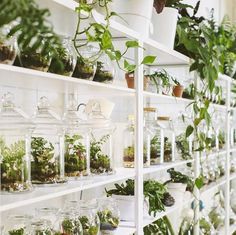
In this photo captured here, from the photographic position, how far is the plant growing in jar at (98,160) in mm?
1834

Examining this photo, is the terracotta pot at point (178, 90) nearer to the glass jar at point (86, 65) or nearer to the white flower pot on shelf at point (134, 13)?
the white flower pot on shelf at point (134, 13)

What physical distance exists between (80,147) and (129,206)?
478 millimetres

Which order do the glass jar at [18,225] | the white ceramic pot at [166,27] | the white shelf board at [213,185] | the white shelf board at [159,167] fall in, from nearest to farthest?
1. the glass jar at [18,225]
2. the white shelf board at [159,167]
3. the white ceramic pot at [166,27]
4. the white shelf board at [213,185]

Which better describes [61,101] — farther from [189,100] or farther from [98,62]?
[189,100]

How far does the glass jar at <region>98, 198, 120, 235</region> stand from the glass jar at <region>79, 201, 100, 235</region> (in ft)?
0.34

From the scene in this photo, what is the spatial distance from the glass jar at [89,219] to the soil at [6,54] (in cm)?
70

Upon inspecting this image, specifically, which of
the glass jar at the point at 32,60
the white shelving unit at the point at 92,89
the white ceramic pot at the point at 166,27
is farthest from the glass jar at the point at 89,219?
the white ceramic pot at the point at 166,27

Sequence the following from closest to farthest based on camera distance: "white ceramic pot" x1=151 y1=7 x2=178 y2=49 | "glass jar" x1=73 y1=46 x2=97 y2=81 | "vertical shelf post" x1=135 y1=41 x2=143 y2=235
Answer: "glass jar" x1=73 y1=46 x2=97 y2=81 → "vertical shelf post" x1=135 y1=41 x2=143 y2=235 → "white ceramic pot" x1=151 y1=7 x2=178 y2=49

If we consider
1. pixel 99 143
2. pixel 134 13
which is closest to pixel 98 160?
pixel 99 143

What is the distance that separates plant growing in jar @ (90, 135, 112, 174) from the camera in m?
1.83

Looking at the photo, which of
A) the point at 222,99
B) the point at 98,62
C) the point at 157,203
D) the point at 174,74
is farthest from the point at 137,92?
the point at 222,99

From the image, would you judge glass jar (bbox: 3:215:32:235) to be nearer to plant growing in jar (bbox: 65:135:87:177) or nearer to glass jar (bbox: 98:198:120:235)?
plant growing in jar (bbox: 65:135:87:177)

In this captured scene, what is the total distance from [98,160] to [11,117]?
54cm

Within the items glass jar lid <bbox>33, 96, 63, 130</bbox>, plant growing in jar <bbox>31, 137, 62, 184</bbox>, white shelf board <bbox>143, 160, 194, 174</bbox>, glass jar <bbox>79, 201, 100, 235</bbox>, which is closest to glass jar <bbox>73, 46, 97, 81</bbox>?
glass jar lid <bbox>33, 96, 63, 130</bbox>
